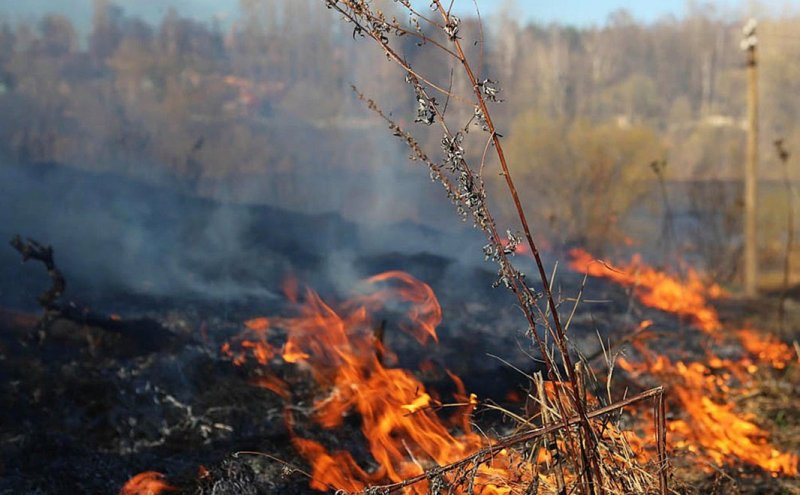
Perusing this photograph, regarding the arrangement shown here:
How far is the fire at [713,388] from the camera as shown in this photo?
4.91m

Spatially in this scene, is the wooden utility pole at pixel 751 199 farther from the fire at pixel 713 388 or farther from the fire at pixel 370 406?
the fire at pixel 370 406

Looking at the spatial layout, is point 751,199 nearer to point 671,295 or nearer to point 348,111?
point 671,295

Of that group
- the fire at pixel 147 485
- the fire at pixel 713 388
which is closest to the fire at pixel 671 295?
the fire at pixel 713 388

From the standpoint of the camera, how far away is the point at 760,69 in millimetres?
42594

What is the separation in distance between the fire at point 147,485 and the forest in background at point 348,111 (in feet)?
36.3

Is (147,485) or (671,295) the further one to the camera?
(671,295)

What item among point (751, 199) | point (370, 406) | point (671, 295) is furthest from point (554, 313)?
point (751, 199)

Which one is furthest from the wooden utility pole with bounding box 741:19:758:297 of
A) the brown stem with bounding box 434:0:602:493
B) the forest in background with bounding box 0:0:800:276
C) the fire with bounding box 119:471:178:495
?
the brown stem with bounding box 434:0:602:493

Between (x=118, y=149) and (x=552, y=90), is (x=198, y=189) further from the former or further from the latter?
(x=552, y=90)

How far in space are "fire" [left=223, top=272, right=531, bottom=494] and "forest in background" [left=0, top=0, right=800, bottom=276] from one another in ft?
27.7

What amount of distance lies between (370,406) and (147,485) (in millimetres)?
1607

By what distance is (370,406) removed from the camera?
4.79m

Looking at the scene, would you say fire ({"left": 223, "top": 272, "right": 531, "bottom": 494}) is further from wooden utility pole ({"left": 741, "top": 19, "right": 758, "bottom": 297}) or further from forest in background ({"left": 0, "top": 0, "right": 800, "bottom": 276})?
wooden utility pole ({"left": 741, "top": 19, "right": 758, "bottom": 297})

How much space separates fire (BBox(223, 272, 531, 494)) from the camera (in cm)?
374
